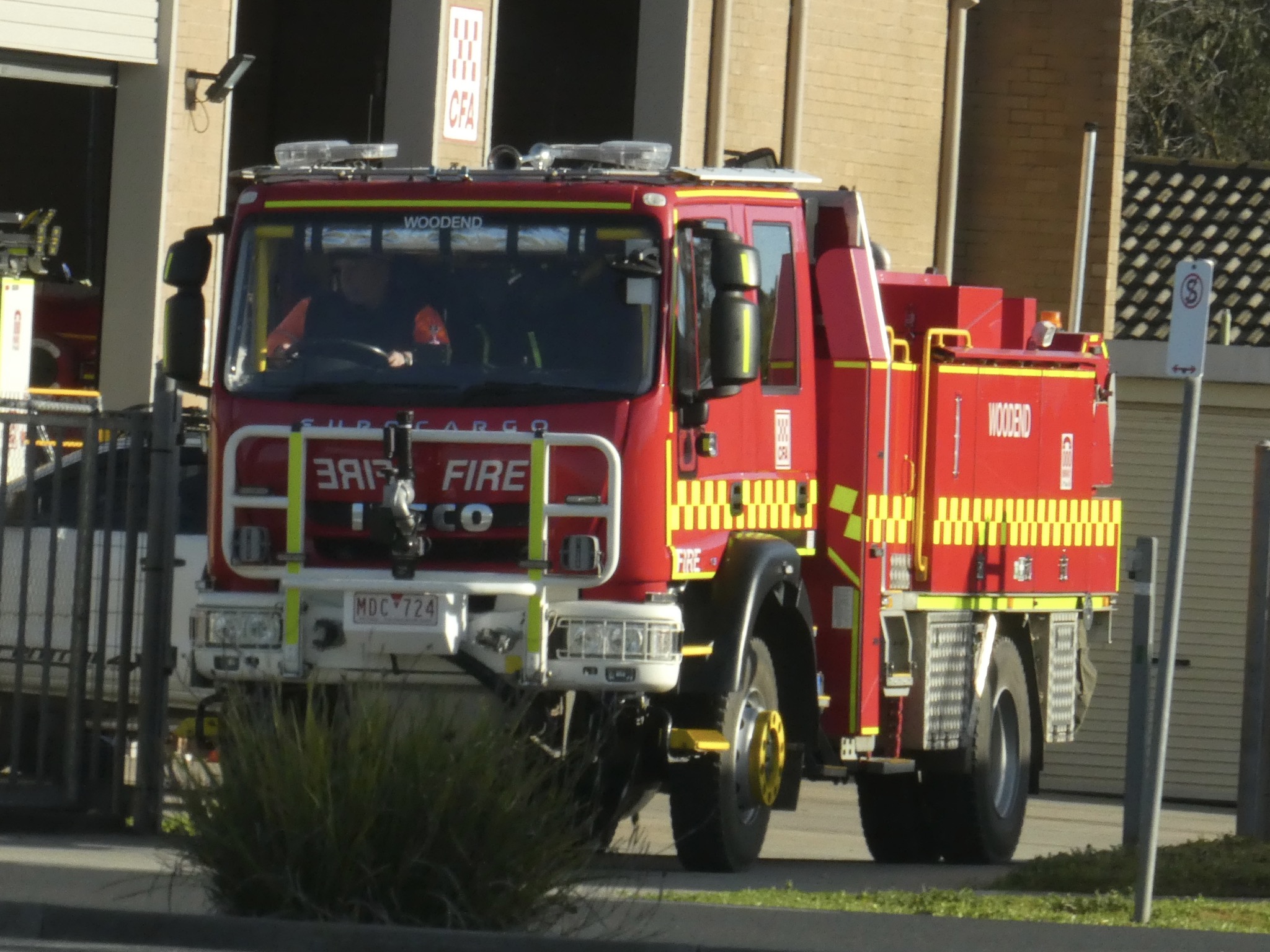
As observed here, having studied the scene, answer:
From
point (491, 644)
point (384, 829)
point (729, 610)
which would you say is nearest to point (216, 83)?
point (729, 610)

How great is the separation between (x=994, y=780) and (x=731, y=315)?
4.74m

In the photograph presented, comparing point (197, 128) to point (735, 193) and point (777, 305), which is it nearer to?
point (777, 305)

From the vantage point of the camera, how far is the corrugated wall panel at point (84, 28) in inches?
720

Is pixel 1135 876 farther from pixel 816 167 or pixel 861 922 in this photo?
pixel 816 167

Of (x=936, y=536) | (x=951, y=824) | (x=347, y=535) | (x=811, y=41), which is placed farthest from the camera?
(x=811, y=41)

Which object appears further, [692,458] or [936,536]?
[936,536]

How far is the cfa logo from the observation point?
1326 centimetres

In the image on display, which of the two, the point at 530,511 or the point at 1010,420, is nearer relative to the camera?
the point at 530,511

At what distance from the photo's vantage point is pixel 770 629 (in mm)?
11609

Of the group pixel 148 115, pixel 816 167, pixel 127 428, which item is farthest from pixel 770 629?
pixel 816 167

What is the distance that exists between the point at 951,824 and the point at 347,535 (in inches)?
188

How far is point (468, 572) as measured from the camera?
10.3m

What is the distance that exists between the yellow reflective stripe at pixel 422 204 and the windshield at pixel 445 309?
4 centimetres

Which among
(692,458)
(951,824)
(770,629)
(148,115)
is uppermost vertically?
(148,115)
